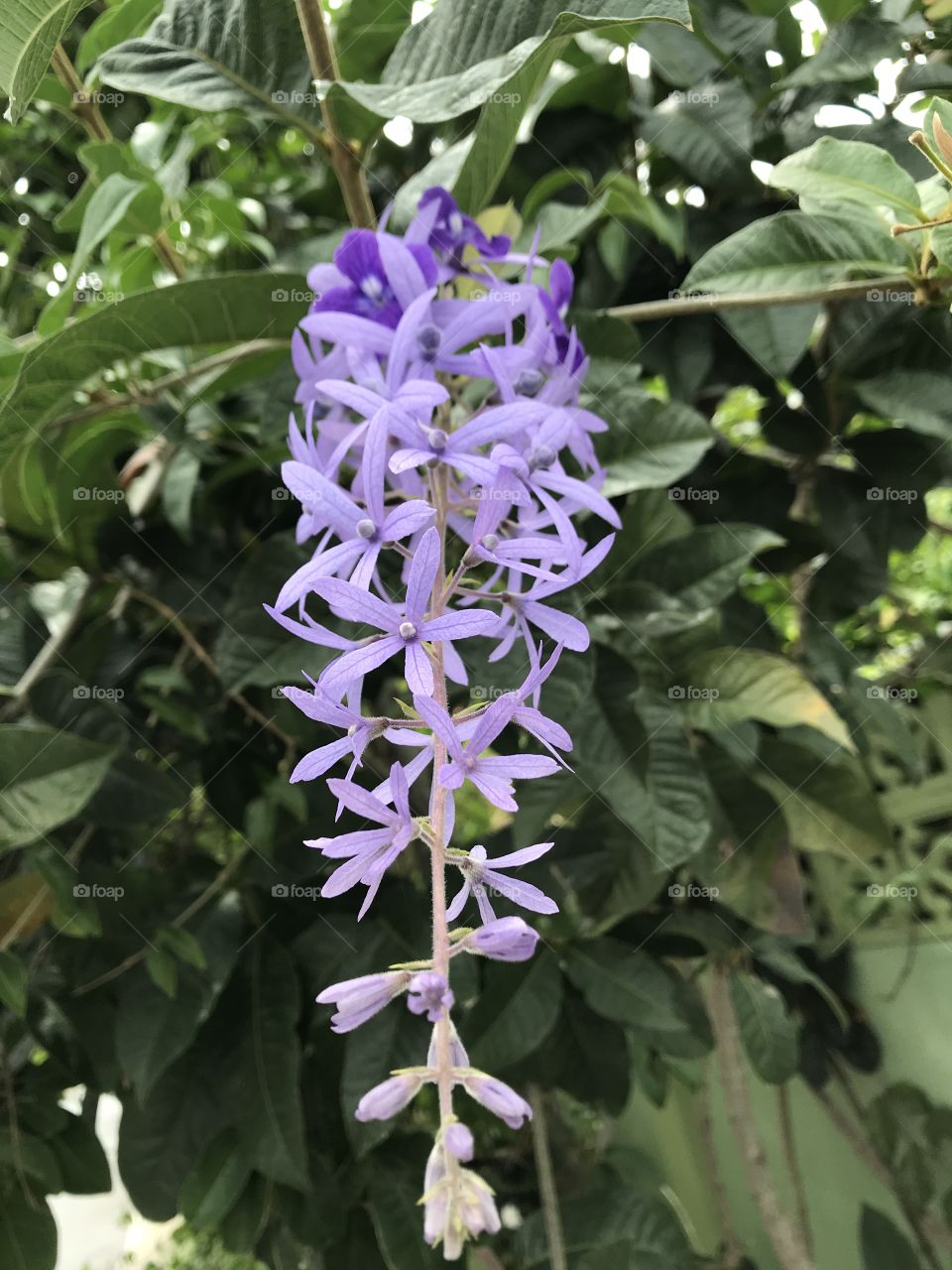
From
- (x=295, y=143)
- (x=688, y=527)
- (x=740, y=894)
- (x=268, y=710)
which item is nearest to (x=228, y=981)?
(x=268, y=710)

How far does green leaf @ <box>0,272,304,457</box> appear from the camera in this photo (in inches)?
20.6

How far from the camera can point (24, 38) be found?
0.39 m

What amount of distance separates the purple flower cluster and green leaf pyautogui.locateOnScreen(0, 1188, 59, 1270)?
1.82 feet

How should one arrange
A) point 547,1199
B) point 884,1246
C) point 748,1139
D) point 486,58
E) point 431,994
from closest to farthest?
point 431,994, point 486,58, point 547,1199, point 748,1139, point 884,1246

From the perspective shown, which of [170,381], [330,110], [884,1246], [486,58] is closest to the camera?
[486,58]

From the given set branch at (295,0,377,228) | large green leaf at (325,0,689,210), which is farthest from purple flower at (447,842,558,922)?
branch at (295,0,377,228)

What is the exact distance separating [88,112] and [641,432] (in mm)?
518

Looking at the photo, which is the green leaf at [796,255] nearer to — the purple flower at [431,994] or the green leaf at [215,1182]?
the purple flower at [431,994]

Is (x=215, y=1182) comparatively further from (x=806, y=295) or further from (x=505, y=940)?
(x=806, y=295)

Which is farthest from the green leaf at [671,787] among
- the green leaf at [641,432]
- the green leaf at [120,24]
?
the green leaf at [120,24]

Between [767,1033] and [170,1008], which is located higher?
[170,1008]

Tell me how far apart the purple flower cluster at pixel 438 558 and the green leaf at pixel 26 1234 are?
1.82ft

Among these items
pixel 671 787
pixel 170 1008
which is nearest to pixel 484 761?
pixel 671 787

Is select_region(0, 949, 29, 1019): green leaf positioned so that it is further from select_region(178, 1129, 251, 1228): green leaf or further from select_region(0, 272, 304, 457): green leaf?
select_region(0, 272, 304, 457): green leaf
